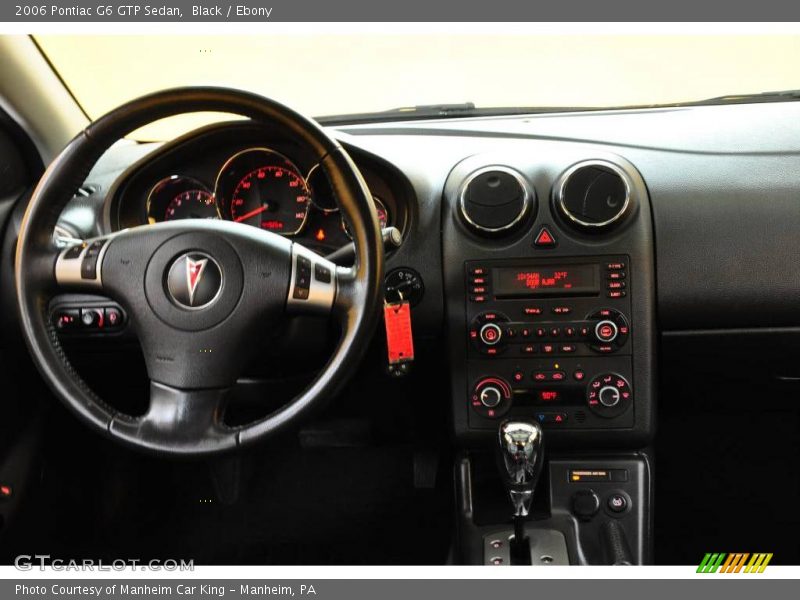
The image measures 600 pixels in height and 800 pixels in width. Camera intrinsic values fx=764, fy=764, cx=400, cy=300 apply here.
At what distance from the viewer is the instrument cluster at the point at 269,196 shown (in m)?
1.67

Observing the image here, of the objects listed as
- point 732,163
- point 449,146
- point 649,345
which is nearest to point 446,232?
point 449,146

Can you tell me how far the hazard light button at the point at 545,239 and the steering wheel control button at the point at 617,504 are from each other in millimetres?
559

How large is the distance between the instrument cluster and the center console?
0.26 metres

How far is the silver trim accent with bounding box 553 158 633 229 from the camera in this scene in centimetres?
158

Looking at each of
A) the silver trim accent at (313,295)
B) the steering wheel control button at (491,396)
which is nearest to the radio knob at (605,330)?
the steering wheel control button at (491,396)

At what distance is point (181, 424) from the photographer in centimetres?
123

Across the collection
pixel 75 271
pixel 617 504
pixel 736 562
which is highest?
pixel 75 271

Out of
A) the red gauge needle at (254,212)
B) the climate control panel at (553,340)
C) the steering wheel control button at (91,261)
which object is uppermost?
the red gauge needle at (254,212)

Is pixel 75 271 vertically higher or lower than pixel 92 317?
higher

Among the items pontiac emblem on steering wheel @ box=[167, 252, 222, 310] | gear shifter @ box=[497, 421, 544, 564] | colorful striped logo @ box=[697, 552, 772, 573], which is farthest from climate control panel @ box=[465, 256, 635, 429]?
pontiac emblem on steering wheel @ box=[167, 252, 222, 310]

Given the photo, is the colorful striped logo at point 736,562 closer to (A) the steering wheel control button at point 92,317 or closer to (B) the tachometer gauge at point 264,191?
(B) the tachometer gauge at point 264,191

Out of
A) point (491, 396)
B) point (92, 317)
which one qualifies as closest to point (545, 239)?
point (491, 396)

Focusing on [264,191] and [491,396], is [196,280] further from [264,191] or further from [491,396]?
[491,396]

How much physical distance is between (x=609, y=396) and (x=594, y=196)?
42 centimetres
